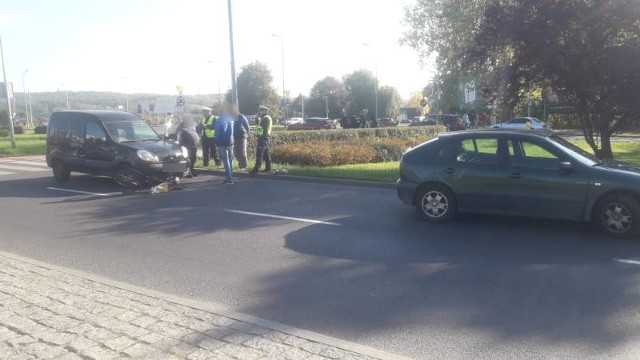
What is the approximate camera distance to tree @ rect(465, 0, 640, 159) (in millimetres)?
13227

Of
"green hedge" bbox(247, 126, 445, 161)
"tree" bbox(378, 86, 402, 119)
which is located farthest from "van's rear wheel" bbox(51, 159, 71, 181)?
"tree" bbox(378, 86, 402, 119)

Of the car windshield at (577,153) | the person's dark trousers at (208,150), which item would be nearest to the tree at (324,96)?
the person's dark trousers at (208,150)

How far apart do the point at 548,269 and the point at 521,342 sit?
7.14 feet

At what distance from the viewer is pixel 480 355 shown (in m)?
4.22

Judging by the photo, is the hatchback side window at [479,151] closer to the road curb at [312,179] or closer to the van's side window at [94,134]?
the road curb at [312,179]

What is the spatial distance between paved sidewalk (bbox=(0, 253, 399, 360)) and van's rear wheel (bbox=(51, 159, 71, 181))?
9.85 metres

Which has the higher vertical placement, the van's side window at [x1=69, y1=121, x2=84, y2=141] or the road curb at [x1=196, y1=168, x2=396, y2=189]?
the van's side window at [x1=69, y1=121, x2=84, y2=141]

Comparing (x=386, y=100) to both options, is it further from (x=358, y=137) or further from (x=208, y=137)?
(x=208, y=137)

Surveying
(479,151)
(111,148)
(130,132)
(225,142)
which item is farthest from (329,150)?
(479,151)

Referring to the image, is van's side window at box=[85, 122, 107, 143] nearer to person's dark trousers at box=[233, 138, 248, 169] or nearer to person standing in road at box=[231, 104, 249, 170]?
person standing in road at box=[231, 104, 249, 170]

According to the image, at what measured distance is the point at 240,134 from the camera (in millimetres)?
16141

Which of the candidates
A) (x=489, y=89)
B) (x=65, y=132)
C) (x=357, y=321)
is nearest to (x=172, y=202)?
(x=65, y=132)

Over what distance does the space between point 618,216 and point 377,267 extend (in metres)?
3.52

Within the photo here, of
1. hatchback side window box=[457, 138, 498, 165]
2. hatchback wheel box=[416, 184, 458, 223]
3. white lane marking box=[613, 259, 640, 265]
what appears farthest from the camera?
hatchback wheel box=[416, 184, 458, 223]
